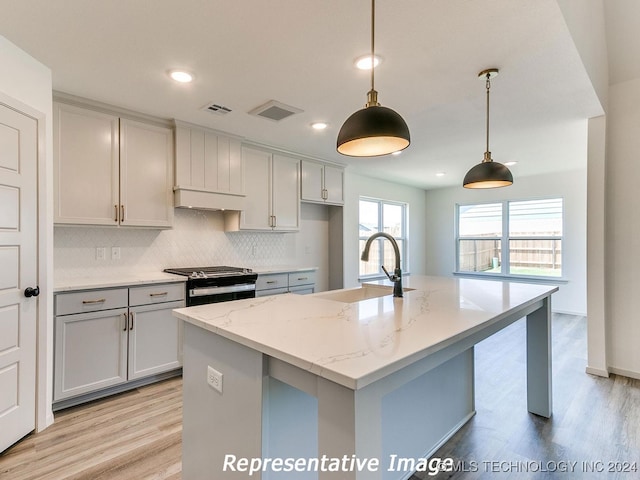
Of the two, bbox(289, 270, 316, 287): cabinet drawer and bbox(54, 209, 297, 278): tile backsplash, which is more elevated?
bbox(54, 209, 297, 278): tile backsplash

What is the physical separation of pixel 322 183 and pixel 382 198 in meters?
1.93

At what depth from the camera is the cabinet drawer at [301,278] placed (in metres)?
4.01

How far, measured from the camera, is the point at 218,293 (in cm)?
322

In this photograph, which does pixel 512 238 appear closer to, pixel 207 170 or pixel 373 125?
pixel 207 170

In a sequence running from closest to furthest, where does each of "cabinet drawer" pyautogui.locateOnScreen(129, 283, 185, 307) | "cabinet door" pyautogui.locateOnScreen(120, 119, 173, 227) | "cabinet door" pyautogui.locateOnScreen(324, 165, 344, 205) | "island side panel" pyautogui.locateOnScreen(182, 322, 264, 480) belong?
"island side panel" pyautogui.locateOnScreen(182, 322, 264, 480) → "cabinet drawer" pyautogui.locateOnScreen(129, 283, 185, 307) → "cabinet door" pyautogui.locateOnScreen(120, 119, 173, 227) → "cabinet door" pyautogui.locateOnScreen(324, 165, 344, 205)

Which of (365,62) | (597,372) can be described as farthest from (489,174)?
(597,372)

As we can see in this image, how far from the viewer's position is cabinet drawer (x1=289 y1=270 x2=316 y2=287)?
13.1 ft

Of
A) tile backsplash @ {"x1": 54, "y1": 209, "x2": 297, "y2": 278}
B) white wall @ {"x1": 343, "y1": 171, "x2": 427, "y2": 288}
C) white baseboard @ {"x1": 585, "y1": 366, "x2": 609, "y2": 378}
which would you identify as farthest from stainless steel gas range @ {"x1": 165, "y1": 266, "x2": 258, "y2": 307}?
white baseboard @ {"x1": 585, "y1": 366, "x2": 609, "y2": 378}

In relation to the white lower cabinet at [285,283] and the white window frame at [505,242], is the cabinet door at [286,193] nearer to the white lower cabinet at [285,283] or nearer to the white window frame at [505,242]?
the white lower cabinet at [285,283]

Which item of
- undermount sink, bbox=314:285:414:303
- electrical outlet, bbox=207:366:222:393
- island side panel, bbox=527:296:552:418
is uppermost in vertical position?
undermount sink, bbox=314:285:414:303

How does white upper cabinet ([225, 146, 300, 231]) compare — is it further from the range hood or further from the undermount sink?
the undermount sink

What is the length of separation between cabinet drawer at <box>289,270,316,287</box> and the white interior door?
2359 millimetres

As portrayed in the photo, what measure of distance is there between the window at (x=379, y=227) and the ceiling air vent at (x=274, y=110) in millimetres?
2983

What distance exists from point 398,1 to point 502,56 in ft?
2.94
